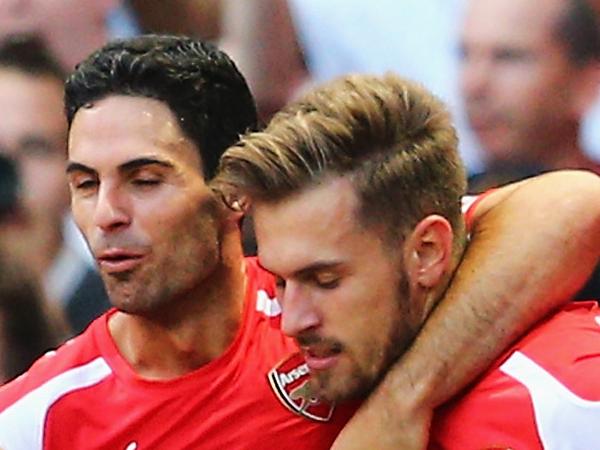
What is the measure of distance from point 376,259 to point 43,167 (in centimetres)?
108

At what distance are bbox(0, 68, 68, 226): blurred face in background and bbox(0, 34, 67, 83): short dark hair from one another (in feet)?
0.04

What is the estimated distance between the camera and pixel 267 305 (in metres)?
1.45

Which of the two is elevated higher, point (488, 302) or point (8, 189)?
point (8, 189)

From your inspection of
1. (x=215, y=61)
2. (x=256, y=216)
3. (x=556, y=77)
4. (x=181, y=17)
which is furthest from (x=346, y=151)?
(x=181, y=17)

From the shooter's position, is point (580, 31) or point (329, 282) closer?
point (329, 282)

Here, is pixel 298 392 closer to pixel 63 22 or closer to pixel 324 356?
pixel 324 356

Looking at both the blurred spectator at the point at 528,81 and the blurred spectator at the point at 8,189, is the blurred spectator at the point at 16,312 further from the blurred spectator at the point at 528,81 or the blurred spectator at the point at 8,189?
the blurred spectator at the point at 528,81

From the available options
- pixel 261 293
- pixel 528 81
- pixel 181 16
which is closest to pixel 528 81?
pixel 528 81

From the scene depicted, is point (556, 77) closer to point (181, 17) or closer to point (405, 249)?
point (181, 17)

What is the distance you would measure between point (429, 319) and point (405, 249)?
77 mm

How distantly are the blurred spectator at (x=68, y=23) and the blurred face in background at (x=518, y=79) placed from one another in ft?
1.72

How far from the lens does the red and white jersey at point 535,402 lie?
4.01 ft

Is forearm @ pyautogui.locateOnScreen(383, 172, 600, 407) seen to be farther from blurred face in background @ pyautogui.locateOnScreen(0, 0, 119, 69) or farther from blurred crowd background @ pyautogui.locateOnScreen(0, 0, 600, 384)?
blurred face in background @ pyautogui.locateOnScreen(0, 0, 119, 69)

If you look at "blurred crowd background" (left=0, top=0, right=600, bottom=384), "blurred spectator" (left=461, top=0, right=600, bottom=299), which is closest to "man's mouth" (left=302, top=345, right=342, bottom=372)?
"blurred crowd background" (left=0, top=0, right=600, bottom=384)
